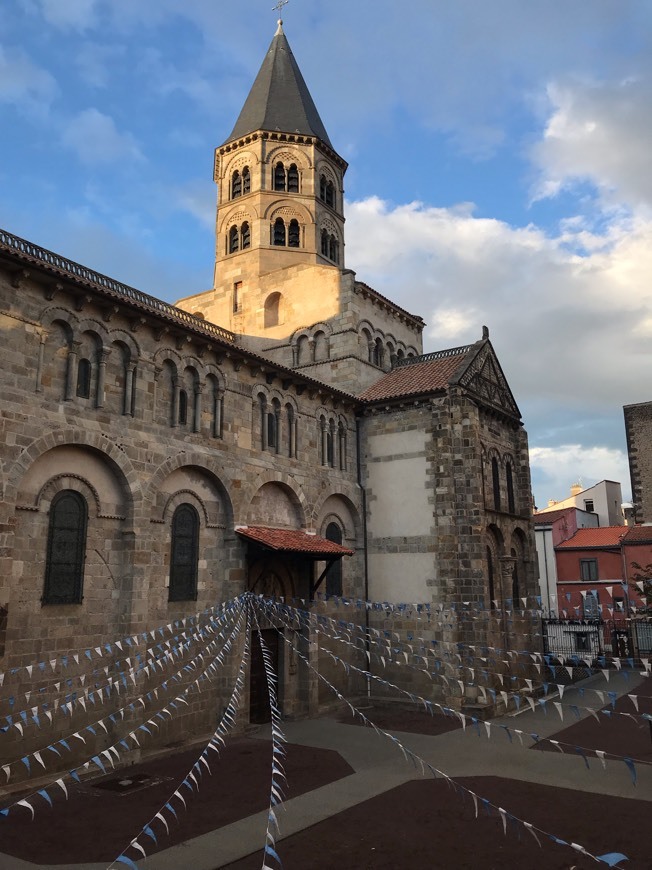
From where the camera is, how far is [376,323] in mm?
29375

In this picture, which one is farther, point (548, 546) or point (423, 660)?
point (548, 546)

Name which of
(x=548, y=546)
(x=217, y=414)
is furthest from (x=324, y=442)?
(x=548, y=546)

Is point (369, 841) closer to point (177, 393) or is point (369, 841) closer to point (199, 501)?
point (199, 501)

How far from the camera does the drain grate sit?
12906 mm

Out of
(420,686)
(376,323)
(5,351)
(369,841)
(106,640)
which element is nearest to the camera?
(369,841)

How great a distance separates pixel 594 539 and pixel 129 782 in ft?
110

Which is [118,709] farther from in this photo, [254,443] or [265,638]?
[254,443]

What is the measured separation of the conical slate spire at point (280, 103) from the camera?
107ft

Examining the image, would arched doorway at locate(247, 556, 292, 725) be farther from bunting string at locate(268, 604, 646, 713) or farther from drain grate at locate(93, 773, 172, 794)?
drain grate at locate(93, 773, 172, 794)

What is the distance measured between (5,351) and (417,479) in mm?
14563

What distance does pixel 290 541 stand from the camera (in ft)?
63.6

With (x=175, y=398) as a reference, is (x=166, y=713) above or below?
below

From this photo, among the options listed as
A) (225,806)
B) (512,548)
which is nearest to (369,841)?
(225,806)

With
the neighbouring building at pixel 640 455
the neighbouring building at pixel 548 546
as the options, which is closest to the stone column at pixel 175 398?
the neighbouring building at pixel 548 546
